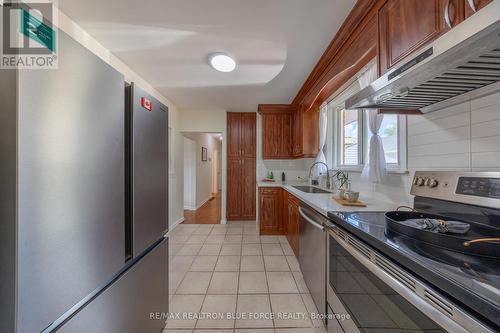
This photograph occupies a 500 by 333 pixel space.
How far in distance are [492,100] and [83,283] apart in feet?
6.41

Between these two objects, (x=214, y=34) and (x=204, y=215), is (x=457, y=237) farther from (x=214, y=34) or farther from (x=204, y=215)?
(x=204, y=215)

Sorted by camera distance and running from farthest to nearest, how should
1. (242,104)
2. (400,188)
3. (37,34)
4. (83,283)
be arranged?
(242,104), (400,188), (83,283), (37,34)

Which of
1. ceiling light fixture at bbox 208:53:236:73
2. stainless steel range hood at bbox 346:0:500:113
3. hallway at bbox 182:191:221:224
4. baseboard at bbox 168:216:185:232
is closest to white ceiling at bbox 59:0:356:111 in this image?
ceiling light fixture at bbox 208:53:236:73

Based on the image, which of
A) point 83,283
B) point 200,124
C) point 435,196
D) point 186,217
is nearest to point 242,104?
point 200,124

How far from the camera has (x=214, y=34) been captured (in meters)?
1.84

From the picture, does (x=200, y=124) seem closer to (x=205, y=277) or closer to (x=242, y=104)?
(x=242, y=104)

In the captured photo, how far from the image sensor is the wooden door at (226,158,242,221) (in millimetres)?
4320

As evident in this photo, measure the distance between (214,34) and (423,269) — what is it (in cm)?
220

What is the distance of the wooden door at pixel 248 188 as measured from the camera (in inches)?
171

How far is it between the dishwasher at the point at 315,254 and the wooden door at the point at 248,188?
243cm

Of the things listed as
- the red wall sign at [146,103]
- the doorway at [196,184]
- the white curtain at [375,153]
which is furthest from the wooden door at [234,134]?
the red wall sign at [146,103]

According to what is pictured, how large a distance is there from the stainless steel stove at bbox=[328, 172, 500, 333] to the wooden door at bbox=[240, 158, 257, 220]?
3.07 metres

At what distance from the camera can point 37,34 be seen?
1.77 ft

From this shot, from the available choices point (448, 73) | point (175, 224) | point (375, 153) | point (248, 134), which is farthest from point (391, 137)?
point (175, 224)
